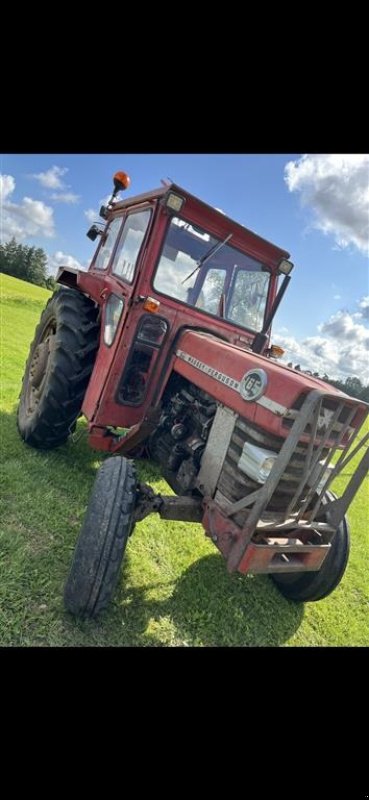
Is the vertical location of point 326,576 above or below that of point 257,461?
below

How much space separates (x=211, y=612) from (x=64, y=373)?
2.16 m

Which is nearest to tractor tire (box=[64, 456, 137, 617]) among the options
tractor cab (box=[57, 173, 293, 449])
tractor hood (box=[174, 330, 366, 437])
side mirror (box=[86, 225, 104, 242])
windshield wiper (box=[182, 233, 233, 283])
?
tractor hood (box=[174, 330, 366, 437])

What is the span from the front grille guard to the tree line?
135ft

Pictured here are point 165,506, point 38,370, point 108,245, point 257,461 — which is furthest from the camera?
point 108,245

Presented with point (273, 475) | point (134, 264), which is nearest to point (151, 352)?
point (134, 264)

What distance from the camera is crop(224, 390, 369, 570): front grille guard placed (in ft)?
6.75

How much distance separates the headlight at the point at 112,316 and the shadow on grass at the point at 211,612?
1.77 metres

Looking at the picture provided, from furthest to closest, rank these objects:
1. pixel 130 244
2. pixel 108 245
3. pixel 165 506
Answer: pixel 108 245 → pixel 130 244 → pixel 165 506

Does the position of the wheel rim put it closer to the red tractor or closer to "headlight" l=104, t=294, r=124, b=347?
the red tractor

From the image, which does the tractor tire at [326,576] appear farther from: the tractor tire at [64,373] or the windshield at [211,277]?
the tractor tire at [64,373]

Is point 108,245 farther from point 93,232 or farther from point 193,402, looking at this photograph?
point 193,402

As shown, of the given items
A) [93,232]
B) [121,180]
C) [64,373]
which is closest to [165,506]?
[64,373]

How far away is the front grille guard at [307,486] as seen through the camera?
6.75 ft

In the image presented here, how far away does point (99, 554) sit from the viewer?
223 centimetres
